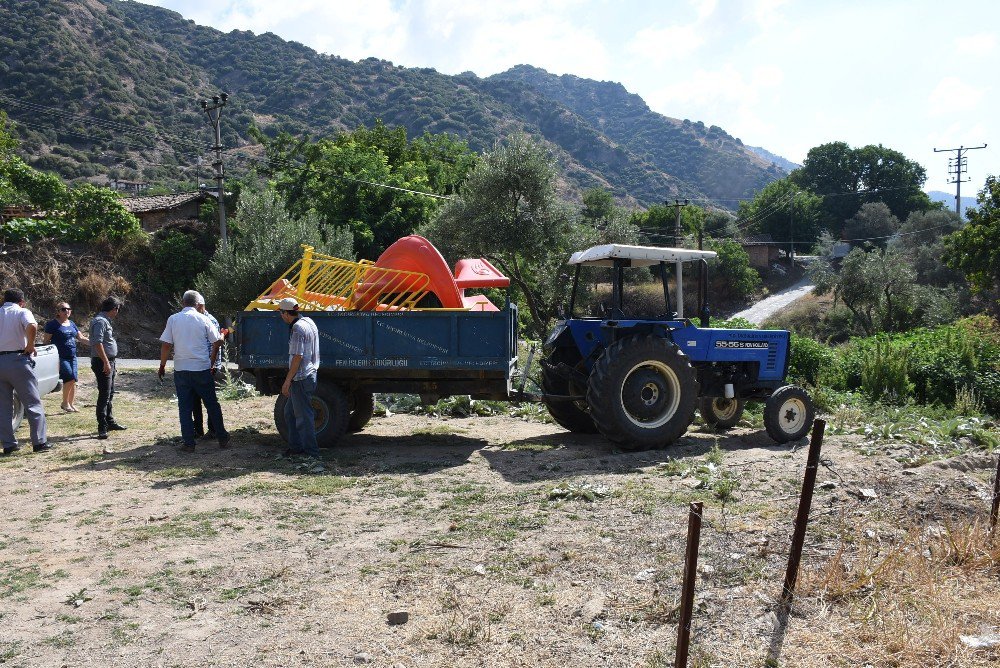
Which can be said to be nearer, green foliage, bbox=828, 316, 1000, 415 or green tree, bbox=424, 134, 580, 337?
green foliage, bbox=828, 316, 1000, 415

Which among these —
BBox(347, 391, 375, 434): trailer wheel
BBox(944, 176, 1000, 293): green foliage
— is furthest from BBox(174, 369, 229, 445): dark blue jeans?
BBox(944, 176, 1000, 293): green foliage

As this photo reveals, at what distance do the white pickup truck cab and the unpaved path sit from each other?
42898 mm

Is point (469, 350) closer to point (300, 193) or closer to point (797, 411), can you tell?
point (797, 411)

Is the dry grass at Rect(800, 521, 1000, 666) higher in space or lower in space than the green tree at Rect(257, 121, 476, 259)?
lower

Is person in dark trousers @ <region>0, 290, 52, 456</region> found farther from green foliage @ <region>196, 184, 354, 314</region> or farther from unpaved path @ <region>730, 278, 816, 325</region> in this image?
unpaved path @ <region>730, 278, 816, 325</region>

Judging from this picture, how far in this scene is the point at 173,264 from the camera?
30156 mm

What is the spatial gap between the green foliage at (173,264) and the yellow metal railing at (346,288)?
2290cm

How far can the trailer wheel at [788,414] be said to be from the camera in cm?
918

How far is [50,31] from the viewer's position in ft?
256

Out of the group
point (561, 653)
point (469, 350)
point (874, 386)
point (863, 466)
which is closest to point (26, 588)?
point (561, 653)

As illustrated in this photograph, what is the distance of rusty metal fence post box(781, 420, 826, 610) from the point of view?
3.92 meters

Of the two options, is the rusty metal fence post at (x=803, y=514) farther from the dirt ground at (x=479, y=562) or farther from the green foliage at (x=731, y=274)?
the green foliage at (x=731, y=274)

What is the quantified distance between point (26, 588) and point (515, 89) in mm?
162042

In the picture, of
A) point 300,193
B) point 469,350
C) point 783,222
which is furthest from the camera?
point 783,222
